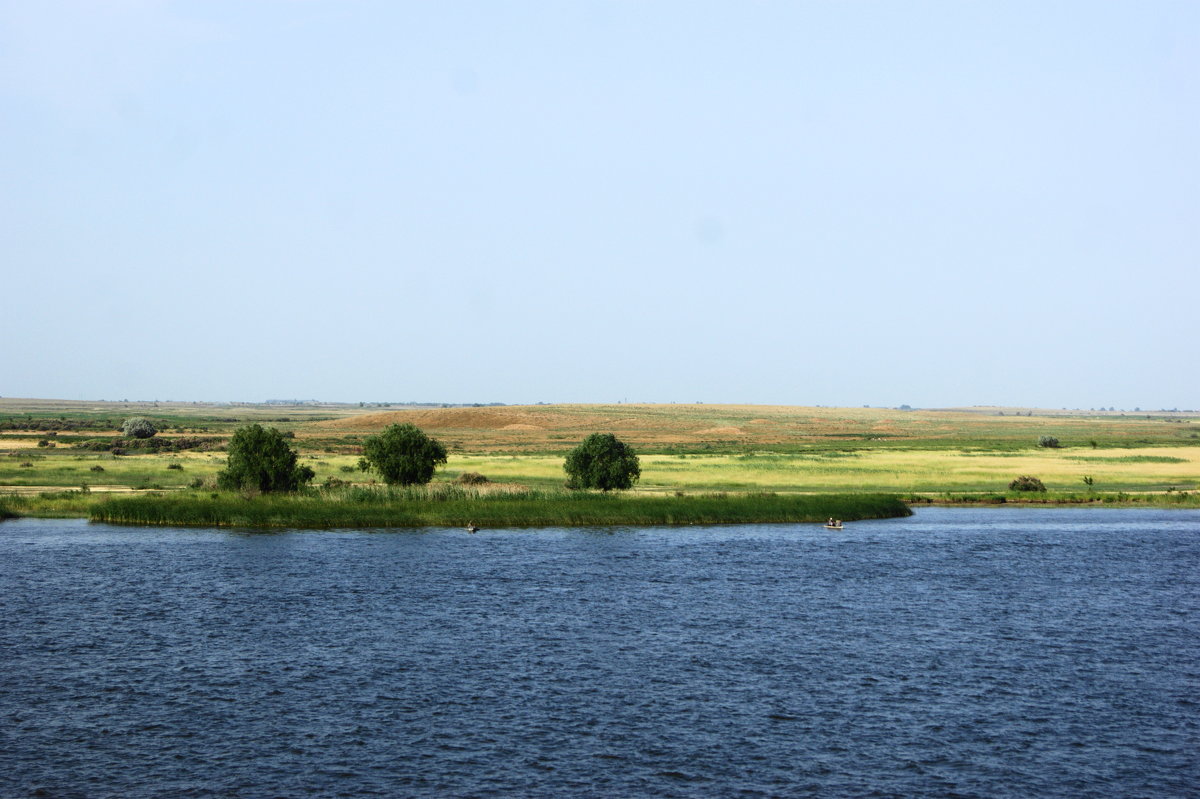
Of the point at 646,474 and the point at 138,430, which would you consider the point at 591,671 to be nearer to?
the point at 646,474

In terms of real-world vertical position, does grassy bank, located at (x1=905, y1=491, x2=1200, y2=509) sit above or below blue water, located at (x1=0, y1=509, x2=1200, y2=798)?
above

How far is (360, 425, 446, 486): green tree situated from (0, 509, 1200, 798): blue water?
18.3 m

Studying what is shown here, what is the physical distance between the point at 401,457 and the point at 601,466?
14237mm

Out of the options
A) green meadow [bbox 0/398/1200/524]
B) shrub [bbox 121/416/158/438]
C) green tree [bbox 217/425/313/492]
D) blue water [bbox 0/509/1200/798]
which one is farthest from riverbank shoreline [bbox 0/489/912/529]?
shrub [bbox 121/416/158/438]

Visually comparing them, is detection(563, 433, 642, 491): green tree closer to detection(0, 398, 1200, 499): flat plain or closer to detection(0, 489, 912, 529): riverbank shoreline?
detection(0, 398, 1200, 499): flat plain

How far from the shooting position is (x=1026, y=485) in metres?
87.2

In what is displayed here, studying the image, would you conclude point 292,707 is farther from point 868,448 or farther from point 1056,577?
point 868,448

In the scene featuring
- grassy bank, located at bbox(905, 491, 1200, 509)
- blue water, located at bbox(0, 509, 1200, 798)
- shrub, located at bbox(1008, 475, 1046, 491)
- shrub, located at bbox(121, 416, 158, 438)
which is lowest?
blue water, located at bbox(0, 509, 1200, 798)

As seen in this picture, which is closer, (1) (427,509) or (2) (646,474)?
(1) (427,509)

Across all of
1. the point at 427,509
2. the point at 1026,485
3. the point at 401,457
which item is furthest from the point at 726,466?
the point at 427,509

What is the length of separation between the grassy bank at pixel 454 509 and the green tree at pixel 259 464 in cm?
142

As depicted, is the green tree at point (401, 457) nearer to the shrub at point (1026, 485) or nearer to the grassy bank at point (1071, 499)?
Answer: the grassy bank at point (1071, 499)

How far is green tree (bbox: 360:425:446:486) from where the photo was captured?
252 ft

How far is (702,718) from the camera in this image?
2941 centimetres
